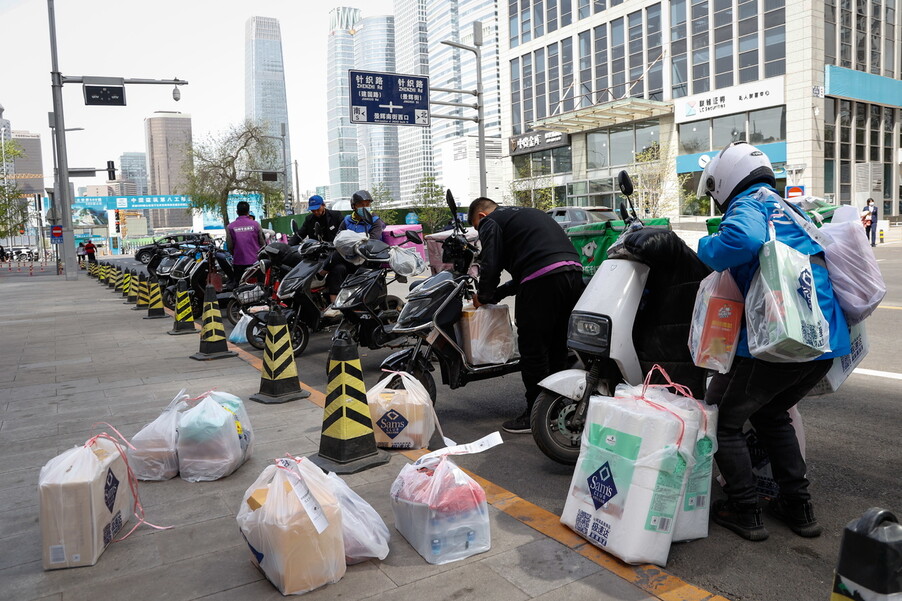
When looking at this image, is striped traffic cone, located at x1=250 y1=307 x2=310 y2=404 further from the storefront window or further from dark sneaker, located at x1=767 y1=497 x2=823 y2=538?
the storefront window

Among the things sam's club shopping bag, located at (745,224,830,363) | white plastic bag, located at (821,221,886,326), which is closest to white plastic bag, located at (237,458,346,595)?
sam's club shopping bag, located at (745,224,830,363)

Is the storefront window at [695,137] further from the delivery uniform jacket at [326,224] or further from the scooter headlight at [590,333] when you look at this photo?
the scooter headlight at [590,333]

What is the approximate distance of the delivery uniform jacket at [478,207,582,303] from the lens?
5.03 meters

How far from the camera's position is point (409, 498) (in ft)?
10.7

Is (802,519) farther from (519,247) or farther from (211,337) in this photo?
(211,337)

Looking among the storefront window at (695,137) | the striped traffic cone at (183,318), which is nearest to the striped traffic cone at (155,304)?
the striped traffic cone at (183,318)

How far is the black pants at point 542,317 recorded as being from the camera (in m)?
4.97

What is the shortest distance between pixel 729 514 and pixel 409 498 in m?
1.60

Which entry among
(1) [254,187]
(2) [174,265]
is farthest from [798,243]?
(1) [254,187]

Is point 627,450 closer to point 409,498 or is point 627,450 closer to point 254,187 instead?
point 409,498

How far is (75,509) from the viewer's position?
322cm

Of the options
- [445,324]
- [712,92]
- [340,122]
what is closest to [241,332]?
[445,324]

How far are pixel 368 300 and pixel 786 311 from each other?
5.13m

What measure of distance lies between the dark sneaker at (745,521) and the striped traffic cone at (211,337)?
6.97 m
